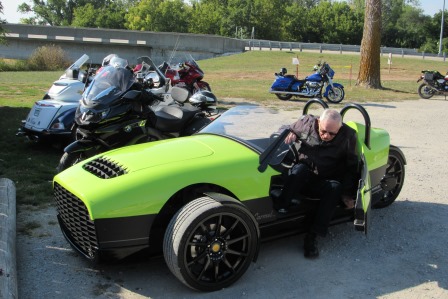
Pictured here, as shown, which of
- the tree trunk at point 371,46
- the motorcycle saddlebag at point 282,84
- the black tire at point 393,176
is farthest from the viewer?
the tree trunk at point 371,46

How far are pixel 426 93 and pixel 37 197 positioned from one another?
15.3 metres

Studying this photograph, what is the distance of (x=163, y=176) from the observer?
377cm

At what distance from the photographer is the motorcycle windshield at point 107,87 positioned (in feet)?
19.4

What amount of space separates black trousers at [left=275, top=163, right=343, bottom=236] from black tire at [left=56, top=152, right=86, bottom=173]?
2829mm

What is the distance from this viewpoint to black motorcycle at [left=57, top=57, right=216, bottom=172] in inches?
232

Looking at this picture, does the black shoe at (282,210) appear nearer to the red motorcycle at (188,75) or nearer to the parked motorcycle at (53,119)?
the parked motorcycle at (53,119)

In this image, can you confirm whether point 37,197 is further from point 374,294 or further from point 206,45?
point 206,45

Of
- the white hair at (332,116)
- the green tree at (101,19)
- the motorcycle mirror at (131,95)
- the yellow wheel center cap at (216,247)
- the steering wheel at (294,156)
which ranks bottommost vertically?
the yellow wheel center cap at (216,247)

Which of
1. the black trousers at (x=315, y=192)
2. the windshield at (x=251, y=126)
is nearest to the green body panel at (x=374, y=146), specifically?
the black trousers at (x=315, y=192)

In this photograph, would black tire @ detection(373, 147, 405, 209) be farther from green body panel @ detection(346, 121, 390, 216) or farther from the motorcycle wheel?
the motorcycle wheel

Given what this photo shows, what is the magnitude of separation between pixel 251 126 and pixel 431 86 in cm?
1479

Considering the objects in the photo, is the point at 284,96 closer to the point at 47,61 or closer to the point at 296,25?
the point at 47,61

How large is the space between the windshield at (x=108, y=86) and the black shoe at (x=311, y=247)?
295cm

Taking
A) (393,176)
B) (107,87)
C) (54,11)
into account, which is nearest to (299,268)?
(393,176)
